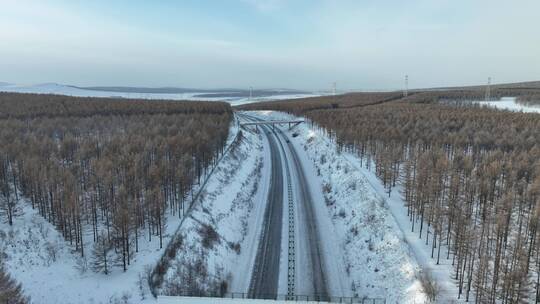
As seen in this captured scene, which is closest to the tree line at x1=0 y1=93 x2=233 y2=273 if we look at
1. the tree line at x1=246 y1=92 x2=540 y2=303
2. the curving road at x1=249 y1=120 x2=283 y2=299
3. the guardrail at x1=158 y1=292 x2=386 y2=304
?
the guardrail at x1=158 y1=292 x2=386 y2=304

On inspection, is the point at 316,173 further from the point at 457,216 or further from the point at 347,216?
the point at 457,216

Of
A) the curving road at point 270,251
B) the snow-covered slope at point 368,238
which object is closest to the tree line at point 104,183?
the curving road at point 270,251

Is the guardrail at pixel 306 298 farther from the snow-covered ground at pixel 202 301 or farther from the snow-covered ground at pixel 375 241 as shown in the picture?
the snow-covered ground at pixel 202 301

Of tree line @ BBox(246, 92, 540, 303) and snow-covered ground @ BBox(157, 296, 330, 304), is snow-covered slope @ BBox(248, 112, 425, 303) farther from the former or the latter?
snow-covered ground @ BBox(157, 296, 330, 304)

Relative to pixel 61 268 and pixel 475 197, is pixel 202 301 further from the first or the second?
pixel 475 197

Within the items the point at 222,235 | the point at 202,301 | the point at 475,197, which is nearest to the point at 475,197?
the point at 475,197

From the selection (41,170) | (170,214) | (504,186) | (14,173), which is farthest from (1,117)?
(504,186)
